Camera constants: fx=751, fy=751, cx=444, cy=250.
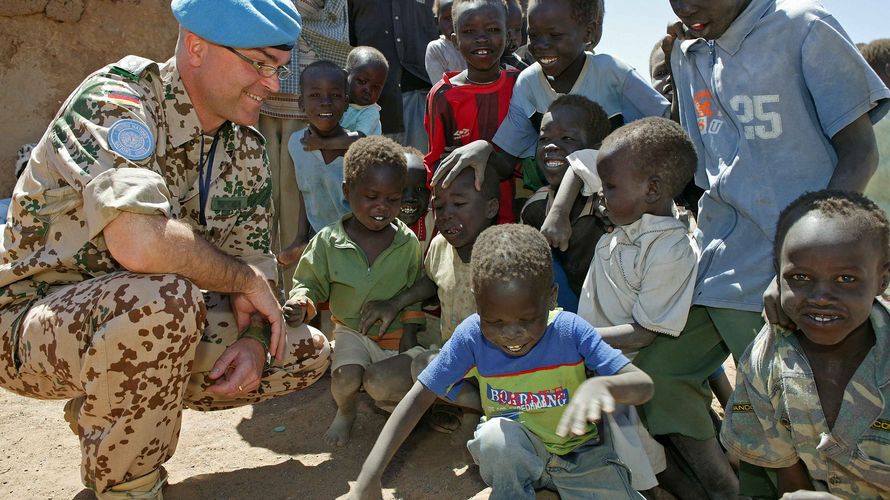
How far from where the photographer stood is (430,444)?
354cm

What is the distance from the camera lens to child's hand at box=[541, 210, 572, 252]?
3205 mm

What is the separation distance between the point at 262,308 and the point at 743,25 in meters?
2.22

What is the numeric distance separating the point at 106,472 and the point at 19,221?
1014mm

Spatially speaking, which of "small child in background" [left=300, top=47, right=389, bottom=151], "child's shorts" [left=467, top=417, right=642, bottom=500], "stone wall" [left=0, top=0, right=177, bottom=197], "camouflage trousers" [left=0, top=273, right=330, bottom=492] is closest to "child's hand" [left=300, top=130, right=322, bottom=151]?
"small child in background" [left=300, top=47, right=389, bottom=151]

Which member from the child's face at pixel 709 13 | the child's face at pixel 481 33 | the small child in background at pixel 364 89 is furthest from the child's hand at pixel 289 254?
the child's face at pixel 709 13

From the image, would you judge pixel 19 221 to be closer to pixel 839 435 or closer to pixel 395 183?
pixel 395 183

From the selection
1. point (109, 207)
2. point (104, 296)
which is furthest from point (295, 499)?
point (109, 207)

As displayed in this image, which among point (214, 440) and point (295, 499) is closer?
point (295, 499)

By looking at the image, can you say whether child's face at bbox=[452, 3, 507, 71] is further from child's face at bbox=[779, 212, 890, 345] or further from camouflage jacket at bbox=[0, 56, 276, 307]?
child's face at bbox=[779, 212, 890, 345]

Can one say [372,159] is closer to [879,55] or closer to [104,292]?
[104,292]

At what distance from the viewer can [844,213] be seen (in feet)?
7.31

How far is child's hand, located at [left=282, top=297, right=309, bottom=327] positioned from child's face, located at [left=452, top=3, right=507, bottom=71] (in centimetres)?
176

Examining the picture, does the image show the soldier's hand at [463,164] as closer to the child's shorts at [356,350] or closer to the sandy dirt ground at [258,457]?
the child's shorts at [356,350]

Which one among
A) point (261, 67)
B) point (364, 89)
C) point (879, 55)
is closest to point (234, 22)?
point (261, 67)
